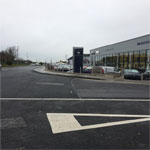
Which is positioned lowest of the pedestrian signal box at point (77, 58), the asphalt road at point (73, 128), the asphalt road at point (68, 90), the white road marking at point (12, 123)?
the asphalt road at point (73, 128)

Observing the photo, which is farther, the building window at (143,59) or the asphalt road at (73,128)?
the building window at (143,59)

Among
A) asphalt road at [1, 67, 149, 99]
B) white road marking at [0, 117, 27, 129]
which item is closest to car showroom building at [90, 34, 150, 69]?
asphalt road at [1, 67, 149, 99]

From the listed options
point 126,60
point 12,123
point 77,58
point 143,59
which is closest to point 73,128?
point 12,123

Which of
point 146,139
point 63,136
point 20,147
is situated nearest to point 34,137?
point 20,147

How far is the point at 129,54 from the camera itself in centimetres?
3148

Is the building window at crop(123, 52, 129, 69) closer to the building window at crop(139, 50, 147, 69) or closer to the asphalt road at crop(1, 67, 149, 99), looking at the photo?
the building window at crop(139, 50, 147, 69)

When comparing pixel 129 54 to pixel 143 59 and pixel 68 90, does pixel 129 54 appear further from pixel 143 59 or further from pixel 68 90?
pixel 68 90

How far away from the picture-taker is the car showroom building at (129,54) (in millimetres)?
26484

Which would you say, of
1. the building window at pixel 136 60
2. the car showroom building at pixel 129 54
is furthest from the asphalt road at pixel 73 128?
the building window at pixel 136 60

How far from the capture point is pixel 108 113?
4812 mm

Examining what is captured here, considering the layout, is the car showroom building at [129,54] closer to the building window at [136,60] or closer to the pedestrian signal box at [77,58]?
the building window at [136,60]

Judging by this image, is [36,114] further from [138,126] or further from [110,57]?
[110,57]

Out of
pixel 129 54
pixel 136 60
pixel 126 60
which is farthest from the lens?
pixel 126 60

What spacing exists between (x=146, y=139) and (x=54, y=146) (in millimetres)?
2036
